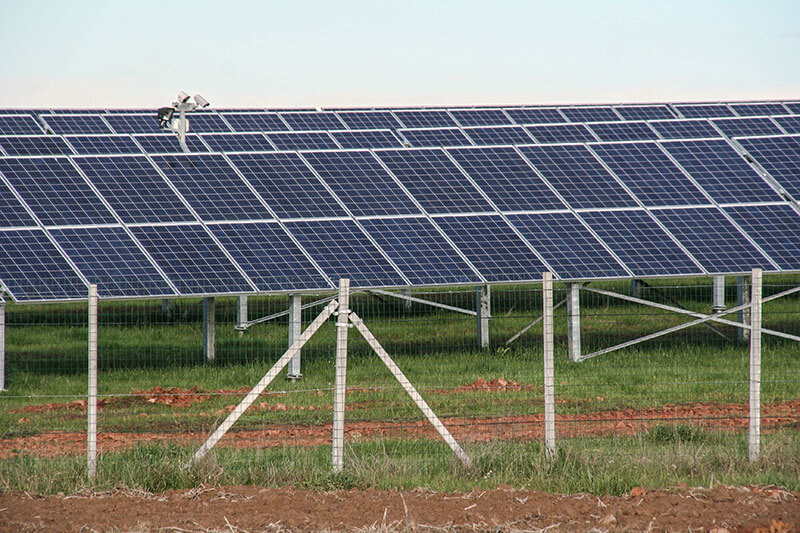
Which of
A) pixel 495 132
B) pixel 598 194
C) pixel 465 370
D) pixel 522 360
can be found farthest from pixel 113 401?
pixel 495 132

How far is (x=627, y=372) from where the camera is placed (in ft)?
53.0

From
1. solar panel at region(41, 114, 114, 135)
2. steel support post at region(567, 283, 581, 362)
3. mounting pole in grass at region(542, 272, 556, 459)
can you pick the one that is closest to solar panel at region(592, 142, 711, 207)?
steel support post at region(567, 283, 581, 362)

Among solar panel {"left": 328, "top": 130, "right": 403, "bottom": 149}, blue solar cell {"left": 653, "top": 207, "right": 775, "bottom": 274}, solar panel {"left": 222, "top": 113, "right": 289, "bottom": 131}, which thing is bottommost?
blue solar cell {"left": 653, "top": 207, "right": 775, "bottom": 274}

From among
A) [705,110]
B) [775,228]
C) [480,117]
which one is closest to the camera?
[775,228]

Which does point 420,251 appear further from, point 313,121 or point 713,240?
point 313,121

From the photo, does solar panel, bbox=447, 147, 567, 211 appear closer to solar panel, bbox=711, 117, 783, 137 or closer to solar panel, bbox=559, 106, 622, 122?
solar panel, bbox=711, 117, 783, 137

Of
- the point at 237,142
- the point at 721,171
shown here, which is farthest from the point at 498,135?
the point at 721,171

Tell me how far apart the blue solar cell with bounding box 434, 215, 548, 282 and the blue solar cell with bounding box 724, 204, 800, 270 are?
4.37m

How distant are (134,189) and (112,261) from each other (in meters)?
2.29

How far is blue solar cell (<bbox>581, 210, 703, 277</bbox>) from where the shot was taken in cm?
1730

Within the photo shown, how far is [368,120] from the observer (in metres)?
30.2

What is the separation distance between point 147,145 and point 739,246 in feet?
44.5

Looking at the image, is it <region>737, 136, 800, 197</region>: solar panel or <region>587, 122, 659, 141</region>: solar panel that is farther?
<region>587, 122, 659, 141</region>: solar panel

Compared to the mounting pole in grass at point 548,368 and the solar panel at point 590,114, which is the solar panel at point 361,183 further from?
the solar panel at point 590,114
